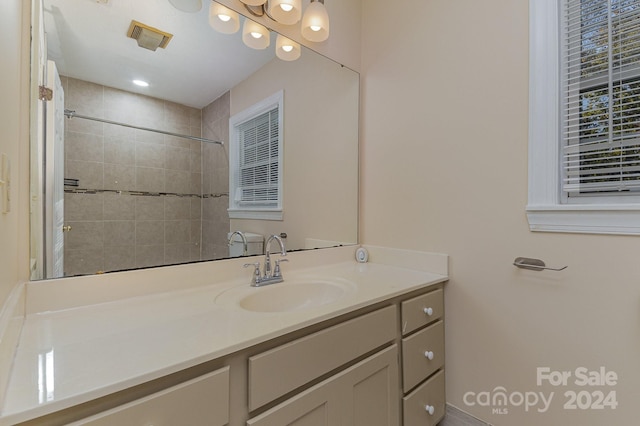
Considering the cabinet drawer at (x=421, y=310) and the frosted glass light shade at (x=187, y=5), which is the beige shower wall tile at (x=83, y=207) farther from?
the cabinet drawer at (x=421, y=310)

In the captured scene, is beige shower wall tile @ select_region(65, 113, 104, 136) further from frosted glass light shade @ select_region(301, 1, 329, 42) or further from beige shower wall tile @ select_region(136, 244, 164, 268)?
frosted glass light shade @ select_region(301, 1, 329, 42)

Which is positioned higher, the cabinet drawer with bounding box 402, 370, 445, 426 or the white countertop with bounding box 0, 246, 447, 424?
the white countertop with bounding box 0, 246, 447, 424

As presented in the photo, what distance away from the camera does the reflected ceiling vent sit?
1.10 m

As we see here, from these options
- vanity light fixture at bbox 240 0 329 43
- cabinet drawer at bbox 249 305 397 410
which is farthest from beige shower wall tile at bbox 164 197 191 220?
vanity light fixture at bbox 240 0 329 43

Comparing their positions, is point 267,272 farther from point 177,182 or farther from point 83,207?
point 83,207

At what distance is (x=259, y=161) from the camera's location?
1.49 meters

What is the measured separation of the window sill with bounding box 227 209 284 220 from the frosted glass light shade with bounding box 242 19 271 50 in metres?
0.83

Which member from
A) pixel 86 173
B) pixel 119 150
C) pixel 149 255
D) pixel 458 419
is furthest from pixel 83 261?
pixel 458 419

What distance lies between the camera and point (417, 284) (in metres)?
1.30

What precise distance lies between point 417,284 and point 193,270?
968 millimetres

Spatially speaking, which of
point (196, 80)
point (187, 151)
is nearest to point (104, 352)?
point (187, 151)

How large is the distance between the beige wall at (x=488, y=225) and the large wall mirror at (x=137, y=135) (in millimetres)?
678

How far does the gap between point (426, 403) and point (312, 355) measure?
0.79m

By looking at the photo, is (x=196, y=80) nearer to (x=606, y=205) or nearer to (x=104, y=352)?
(x=104, y=352)
